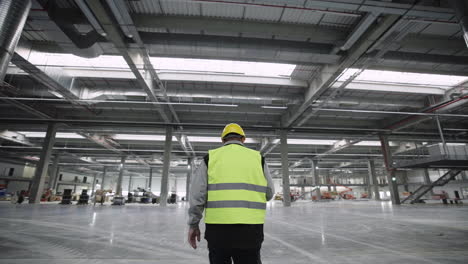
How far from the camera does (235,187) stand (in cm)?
160

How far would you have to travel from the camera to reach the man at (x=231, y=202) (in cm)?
152

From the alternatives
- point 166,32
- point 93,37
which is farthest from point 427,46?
point 93,37

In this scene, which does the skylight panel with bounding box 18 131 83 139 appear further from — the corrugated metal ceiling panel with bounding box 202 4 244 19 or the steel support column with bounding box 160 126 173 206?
the corrugated metal ceiling panel with bounding box 202 4 244 19

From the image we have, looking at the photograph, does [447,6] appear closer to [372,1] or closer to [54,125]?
[372,1]

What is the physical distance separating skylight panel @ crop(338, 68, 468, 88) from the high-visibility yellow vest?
494 inches

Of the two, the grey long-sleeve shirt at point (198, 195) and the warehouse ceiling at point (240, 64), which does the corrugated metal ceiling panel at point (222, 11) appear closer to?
the warehouse ceiling at point (240, 64)

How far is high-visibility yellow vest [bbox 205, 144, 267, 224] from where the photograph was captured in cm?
155

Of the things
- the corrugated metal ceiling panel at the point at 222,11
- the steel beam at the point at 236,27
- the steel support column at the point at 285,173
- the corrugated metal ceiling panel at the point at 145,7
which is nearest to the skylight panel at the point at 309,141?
the steel support column at the point at 285,173

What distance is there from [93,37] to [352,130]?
20.2 m

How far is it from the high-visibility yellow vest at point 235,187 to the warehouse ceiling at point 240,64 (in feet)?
23.1

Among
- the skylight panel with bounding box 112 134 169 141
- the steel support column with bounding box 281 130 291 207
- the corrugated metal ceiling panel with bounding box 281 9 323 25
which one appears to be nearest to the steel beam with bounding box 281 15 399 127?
the corrugated metal ceiling panel with bounding box 281 9 323 25

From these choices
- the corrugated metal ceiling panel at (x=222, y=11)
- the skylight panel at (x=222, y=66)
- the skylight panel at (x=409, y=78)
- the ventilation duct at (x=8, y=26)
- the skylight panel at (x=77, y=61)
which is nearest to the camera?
the ventilation duct at (x=8, y=26)

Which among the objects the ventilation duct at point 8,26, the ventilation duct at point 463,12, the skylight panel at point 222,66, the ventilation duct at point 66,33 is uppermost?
the skylight panel at point 222,66

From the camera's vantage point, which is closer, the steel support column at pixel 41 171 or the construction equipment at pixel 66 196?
the steel support column at pixel 41 171
